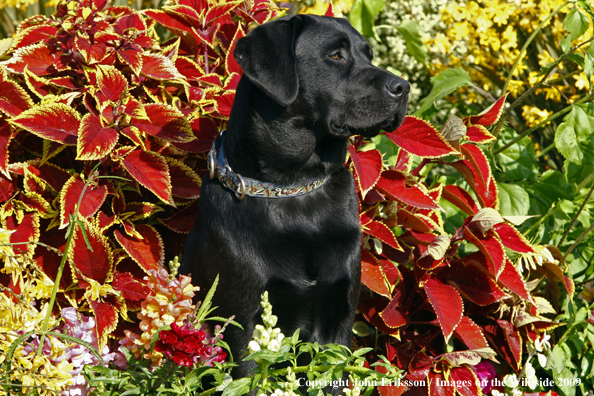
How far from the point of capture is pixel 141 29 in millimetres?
2523

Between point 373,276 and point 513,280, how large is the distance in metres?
0.52

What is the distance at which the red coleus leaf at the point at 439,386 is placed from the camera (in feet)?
7.03

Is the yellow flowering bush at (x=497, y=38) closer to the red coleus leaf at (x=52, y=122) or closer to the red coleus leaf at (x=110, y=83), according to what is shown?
the red coleus leaf at (x=110, y=83)

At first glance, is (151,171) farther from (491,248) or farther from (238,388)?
(491,248)

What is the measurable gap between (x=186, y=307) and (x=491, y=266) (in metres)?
1.28

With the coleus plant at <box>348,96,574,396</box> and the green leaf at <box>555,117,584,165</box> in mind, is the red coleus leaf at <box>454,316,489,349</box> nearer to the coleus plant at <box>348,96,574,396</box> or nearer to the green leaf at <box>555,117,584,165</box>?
the coleus plant at <box>348,96,574,396</box>

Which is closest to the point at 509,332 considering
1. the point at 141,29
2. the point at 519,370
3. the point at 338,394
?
the point at 519,370

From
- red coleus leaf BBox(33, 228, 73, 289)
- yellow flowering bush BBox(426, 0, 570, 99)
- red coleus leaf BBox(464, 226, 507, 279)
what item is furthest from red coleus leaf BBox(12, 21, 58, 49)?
yellow flowering bush BBox(426, 0, 570, 99)

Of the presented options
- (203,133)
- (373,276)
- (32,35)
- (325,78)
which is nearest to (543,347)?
(373,276)

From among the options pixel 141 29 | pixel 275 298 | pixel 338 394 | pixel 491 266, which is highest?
pixel 141 29

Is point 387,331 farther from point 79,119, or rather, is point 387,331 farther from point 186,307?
point 79,119

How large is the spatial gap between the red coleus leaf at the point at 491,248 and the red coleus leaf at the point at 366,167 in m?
0.41

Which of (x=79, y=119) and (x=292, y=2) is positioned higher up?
(x=79, y=119)

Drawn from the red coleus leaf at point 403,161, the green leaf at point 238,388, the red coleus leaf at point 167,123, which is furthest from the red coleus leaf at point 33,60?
the green leaf at point 238,388
